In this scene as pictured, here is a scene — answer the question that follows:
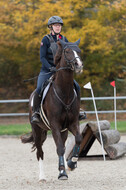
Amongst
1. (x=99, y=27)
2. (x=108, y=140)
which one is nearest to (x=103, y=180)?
(x=108, y=140)

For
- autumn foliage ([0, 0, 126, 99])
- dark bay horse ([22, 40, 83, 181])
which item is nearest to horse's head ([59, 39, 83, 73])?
dark bay horse ([22, 40, 83, 181])

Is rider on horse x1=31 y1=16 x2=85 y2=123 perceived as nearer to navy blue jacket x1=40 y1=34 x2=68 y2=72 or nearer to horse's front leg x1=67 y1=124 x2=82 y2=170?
navy blue jacket x1=40 y1=34 x2=68 y2=72

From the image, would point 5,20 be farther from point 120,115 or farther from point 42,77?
point 42,77

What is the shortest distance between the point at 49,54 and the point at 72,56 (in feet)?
4.16

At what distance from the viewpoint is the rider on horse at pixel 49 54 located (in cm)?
742

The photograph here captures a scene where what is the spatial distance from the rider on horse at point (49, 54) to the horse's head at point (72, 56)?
0.60 meters

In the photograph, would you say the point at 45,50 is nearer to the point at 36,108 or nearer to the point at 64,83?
the point at 64,83

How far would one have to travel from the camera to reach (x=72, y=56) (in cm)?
647

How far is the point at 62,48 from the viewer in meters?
6.76

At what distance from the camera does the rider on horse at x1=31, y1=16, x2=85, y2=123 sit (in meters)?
7.42

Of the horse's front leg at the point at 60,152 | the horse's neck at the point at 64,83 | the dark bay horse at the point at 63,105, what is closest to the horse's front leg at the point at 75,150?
the dark bay horse at the point at 63,105

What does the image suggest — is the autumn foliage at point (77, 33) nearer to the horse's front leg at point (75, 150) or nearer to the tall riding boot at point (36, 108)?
the tall riding boot at point (36, 108)

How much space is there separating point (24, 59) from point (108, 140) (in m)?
12.5

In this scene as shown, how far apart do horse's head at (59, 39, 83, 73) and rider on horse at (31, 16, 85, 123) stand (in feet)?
1.97
